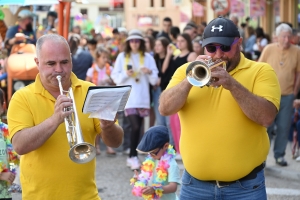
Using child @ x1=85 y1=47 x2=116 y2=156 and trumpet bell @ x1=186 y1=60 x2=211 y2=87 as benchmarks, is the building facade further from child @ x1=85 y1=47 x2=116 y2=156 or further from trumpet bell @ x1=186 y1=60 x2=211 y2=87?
trumpet bell @ x1=186 y1=60 x2=211 y2=87

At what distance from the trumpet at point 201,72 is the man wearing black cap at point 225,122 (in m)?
0.07

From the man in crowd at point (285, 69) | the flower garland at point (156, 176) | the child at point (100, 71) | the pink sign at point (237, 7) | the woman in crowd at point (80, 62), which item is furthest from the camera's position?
the pink sign at point (237, 7)

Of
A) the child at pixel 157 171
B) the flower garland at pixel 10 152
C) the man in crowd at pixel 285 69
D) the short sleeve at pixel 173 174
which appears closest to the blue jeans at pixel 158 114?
the man in crowd at pixel 285 69

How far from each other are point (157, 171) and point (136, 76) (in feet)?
14.8

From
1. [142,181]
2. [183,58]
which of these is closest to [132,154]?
[183,58]

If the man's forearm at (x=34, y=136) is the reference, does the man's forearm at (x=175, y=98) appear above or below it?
above

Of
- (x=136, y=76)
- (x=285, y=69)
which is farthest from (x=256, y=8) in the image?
(x=285, y=69)

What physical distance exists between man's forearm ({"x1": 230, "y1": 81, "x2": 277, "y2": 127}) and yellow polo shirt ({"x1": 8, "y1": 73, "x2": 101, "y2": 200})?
Result: 0.94m

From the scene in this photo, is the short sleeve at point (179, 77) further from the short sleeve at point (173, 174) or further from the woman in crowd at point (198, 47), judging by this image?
the woman in crowd at point (198, 47)

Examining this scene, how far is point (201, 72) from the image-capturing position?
401cm

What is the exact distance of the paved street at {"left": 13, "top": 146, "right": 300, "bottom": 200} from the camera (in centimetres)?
820

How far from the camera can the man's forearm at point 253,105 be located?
402 centimetres

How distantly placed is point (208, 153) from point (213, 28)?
0.79m

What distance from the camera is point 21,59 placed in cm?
1154
